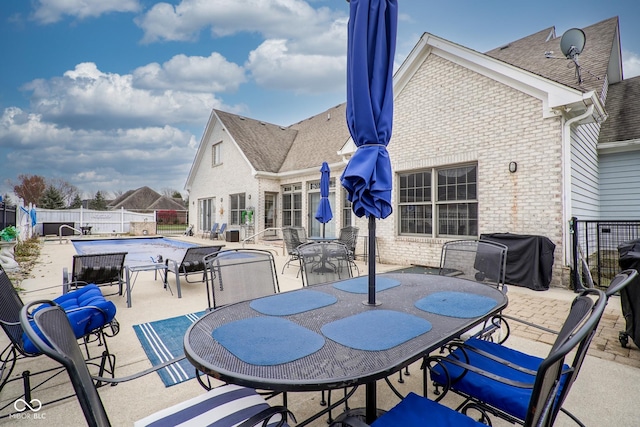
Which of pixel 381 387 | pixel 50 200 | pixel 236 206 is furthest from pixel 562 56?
pixel 50 200

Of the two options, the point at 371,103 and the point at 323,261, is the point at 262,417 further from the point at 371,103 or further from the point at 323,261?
the point at 323,261

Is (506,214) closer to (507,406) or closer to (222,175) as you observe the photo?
(507,406)

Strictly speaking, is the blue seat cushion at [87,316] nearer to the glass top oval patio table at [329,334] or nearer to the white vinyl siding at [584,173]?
the glass top oval patio table at [329,334]

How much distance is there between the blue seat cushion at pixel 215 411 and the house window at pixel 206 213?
16.9 m

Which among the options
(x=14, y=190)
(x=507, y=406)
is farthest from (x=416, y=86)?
(x=14, y=190)

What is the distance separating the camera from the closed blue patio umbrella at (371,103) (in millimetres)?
2100

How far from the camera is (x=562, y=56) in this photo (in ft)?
25.1

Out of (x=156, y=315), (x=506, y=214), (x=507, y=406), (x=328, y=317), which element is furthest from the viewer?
(x=506, y=214)

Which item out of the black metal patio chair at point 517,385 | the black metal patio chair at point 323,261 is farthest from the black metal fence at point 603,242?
the black metal patio chair at point 517,385

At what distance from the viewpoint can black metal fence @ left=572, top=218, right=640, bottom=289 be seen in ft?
19.5

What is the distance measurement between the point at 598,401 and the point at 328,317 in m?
2.24

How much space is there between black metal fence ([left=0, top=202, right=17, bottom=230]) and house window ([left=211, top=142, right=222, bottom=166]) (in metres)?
8.37

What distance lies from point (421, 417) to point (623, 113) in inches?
425

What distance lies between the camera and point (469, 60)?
22.9 ft
